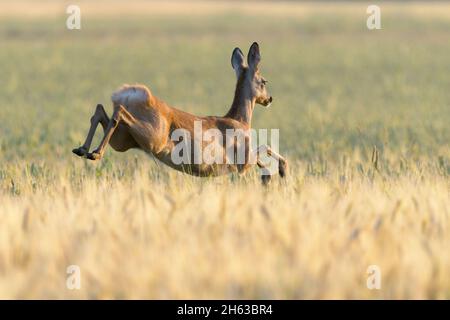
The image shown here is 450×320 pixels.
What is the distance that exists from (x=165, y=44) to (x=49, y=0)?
5019 cm

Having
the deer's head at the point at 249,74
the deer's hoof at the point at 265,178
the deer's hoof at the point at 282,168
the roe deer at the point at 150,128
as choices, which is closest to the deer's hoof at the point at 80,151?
the roe deer at the point at 150,128

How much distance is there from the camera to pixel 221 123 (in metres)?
10.1

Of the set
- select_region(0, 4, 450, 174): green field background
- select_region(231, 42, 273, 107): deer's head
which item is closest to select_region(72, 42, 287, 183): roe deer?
select_region(231, 42, 273, 107): deer's head

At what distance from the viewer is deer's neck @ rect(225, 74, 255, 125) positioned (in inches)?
416

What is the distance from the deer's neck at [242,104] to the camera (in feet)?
34.7

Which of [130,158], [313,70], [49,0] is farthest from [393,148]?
[49,0]

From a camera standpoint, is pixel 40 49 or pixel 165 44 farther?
pixel 165 44

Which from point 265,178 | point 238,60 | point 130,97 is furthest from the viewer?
point 238,60

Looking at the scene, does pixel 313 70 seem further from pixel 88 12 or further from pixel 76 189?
pixel 88 12

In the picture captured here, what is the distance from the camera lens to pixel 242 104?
34.9 feet

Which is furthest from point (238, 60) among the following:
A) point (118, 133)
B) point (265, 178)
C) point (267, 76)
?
point (267, 76)

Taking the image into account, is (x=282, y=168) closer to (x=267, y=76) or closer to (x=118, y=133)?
(x=118, y=133)

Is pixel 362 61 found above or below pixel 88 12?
below

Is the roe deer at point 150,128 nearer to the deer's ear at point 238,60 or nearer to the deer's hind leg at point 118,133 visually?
the deer's hind leg at point 118,133
